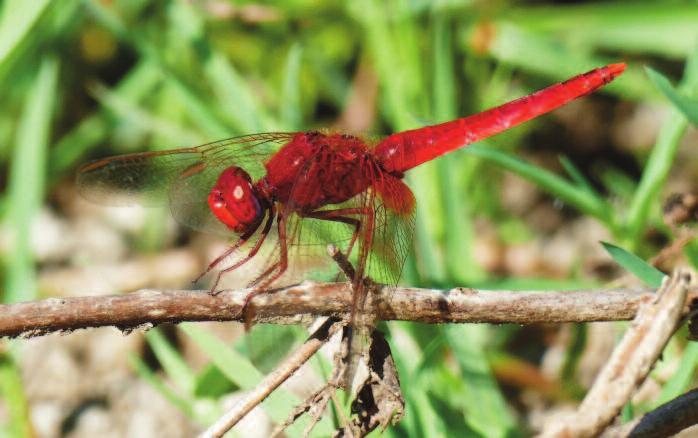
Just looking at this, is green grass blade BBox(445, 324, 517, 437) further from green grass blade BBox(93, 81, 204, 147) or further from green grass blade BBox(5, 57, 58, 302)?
green grass blade BBox(93, 81, 204, 147)

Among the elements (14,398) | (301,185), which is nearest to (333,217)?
(301,185)

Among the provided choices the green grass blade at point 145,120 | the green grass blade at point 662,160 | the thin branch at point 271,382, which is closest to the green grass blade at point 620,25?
the green grass blade at point 662,160

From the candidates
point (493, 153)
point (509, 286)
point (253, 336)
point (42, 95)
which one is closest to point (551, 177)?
point (493, 153)

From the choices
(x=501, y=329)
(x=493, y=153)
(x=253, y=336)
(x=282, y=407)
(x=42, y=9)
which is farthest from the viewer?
(x=501, y=329)

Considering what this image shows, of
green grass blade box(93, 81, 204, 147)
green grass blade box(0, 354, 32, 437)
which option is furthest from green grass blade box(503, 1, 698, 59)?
green grass blade box(0, 354, 32, 437)

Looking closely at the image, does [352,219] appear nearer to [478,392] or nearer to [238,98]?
[478,392]

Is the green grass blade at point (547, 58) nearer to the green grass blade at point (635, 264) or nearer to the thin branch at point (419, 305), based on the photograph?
the green grass blade at point (635, 264)

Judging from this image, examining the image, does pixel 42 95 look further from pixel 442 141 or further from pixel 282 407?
pixel 282 407
